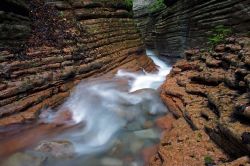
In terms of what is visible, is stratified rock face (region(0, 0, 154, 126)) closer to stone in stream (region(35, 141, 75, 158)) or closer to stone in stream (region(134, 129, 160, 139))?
stone in stream (region(35, 141, 75, 158))

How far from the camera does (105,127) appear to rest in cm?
601

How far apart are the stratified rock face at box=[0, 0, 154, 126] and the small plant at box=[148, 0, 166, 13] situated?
6.95 metres

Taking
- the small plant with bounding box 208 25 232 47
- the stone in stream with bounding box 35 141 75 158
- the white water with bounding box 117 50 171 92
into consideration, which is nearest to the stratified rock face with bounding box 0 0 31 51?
the stone in stream with bounding box 35 141 75 158

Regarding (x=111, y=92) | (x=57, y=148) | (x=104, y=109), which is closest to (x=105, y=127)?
(x=104, y=109)

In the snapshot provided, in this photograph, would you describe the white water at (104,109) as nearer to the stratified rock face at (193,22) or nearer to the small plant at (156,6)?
the stratified rock face at (193,22)

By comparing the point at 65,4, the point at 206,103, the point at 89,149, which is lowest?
the point at 89,149

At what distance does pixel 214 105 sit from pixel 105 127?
2.56m

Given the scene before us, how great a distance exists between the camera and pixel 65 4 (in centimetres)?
1070

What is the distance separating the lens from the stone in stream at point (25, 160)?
4500 millimetres

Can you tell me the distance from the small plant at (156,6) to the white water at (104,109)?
1235 cm

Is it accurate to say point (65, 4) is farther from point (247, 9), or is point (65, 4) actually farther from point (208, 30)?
point (247, 9)

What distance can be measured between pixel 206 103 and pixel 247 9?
5.06 m

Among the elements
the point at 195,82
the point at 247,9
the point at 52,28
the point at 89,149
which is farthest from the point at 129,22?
the point at 89,149

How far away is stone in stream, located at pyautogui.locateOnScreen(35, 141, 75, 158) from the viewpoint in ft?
15.8
